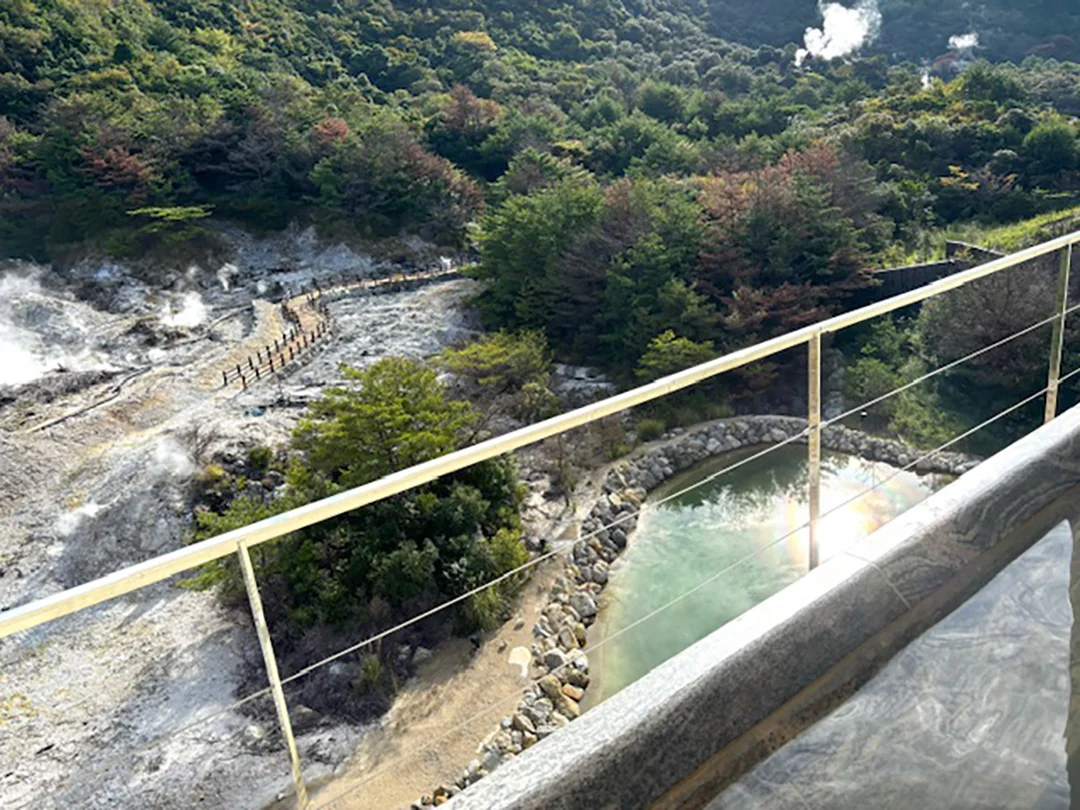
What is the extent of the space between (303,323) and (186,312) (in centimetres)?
359

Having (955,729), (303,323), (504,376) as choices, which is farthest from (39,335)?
(955,729)

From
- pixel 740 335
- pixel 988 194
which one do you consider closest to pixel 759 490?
pixel 740 335

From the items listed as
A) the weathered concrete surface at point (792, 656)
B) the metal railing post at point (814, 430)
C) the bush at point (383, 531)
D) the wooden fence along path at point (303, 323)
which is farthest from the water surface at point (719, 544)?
the wooden fence along path at point (303, 323)

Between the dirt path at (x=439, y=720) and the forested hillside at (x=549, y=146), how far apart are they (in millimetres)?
6288

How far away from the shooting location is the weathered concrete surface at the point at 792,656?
1432 millimetres

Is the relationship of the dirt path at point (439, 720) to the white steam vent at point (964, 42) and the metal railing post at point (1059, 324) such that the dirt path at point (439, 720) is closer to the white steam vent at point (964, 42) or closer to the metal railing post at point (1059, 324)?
the metal railing post at point (1059, 324)

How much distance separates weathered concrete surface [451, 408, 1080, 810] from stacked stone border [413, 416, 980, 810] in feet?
5.61

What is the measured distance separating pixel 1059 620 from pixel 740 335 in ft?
36.6

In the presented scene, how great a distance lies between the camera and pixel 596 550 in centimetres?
897

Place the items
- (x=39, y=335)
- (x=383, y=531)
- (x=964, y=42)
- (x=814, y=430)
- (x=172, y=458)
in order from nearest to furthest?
(x=814, y=430), (x=383, y=531), (x=172, y=458), (x=39, y=335), (x=964, y=42)

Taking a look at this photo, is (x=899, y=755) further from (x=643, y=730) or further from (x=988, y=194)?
(x=988, y=194)

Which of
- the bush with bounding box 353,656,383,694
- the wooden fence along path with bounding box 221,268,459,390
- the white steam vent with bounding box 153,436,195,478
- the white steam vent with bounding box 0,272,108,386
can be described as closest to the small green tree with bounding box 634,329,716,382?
the bush with bounding box 353,656,383,694

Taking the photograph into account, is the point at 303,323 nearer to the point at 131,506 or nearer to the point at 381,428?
the point at 131,506

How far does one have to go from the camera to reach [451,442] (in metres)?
9.06
